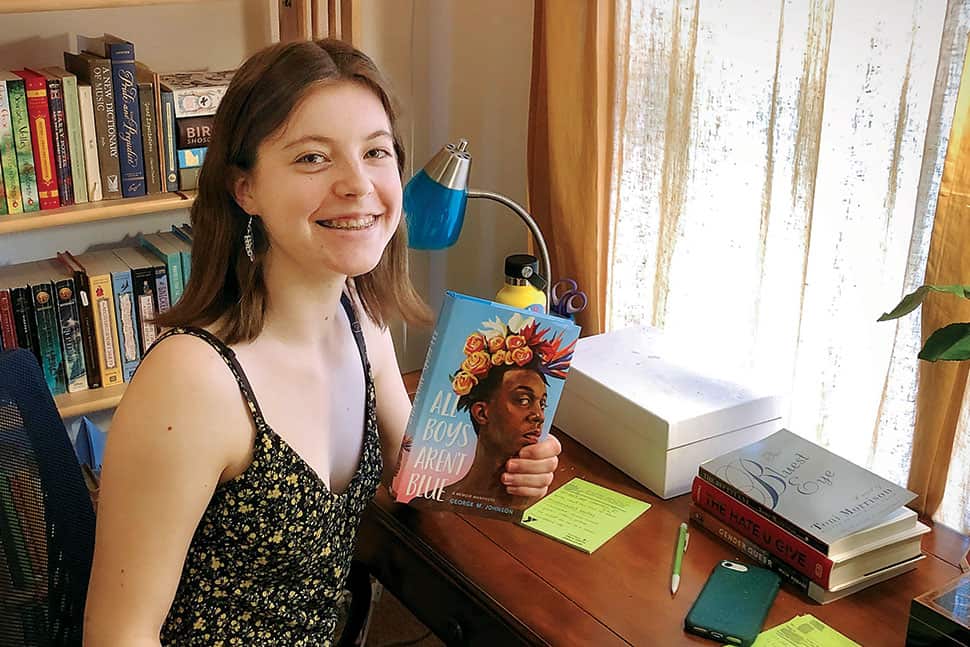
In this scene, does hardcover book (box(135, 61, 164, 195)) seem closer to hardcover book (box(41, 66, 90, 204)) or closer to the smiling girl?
hardcover book (box(41, 66, 90, 204))

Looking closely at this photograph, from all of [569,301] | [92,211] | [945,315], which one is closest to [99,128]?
[92,211]

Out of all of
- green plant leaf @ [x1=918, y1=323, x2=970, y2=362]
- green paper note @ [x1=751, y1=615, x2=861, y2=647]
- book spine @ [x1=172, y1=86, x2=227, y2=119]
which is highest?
book spine @ [x1=172, y1=86, x2=227, y2=119]

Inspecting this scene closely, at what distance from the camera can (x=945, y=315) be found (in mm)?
1326

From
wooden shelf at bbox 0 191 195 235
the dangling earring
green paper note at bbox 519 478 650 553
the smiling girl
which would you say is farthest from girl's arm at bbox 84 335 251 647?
wooden shelf at bbox 0 191 195 235

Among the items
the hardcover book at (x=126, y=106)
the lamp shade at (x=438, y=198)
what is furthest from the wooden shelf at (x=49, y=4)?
the lamp shade at (x=438, y=198)

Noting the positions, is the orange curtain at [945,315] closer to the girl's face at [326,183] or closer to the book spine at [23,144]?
the girl's face at [326,183]

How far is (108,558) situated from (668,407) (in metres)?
0.80

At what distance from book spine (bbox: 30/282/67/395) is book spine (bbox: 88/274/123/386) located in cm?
7

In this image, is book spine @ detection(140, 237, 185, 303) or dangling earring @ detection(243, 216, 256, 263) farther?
book spine @ detection(140, 237, 185, 303)

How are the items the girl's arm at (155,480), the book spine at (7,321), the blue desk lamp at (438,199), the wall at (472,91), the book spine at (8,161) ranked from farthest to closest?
the wall at (472,91), the book spine at (7,321), the book spine at (8,161), the blue desk lamp at (438,199), the girl's arm at (155,480)

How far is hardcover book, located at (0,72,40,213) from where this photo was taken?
1.70 meters

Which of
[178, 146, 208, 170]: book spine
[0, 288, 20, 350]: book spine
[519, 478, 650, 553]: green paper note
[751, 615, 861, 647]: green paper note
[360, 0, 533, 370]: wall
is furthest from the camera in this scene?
[360, 0, 533, 370]: wall

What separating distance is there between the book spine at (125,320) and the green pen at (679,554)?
1.07m

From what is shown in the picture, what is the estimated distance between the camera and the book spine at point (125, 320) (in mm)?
1903
